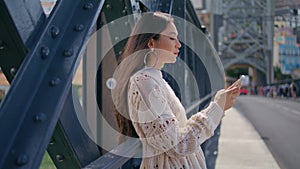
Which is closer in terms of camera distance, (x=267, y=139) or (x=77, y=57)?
(x=77, y=57)

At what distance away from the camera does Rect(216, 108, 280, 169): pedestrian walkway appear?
6.06 metres

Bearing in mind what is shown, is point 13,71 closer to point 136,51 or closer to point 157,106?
point 157,106

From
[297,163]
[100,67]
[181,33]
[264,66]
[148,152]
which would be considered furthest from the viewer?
[264,66]

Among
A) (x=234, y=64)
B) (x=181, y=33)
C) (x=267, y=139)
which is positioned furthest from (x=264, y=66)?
(x=181, y=33)

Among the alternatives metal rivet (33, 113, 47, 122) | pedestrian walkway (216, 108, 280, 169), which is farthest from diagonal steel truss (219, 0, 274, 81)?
metal rivet (33, 113, 47, 122)

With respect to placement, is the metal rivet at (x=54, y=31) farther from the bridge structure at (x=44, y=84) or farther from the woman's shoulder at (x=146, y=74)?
the woman's shoulder at (x=146, y=74)

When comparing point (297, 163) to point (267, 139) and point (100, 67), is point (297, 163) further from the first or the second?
point (100, 67)

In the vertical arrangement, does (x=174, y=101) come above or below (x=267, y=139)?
above

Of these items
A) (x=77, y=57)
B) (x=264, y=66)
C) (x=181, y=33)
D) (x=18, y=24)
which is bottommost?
(x=264, y=66)

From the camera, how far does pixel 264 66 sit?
6588 centimetres

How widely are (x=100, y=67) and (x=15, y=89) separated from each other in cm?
163

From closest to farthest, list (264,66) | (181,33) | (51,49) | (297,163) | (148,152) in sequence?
(51,49), (148,152), (181,33), (297,163), (264,66)

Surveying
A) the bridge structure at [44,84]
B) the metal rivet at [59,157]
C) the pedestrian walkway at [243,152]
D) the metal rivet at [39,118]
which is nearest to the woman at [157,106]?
the bridge structure at [44,84]

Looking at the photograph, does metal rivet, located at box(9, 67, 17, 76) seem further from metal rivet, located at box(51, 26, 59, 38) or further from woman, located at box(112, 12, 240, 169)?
woman, located at box(112, 12, 240, 169)
